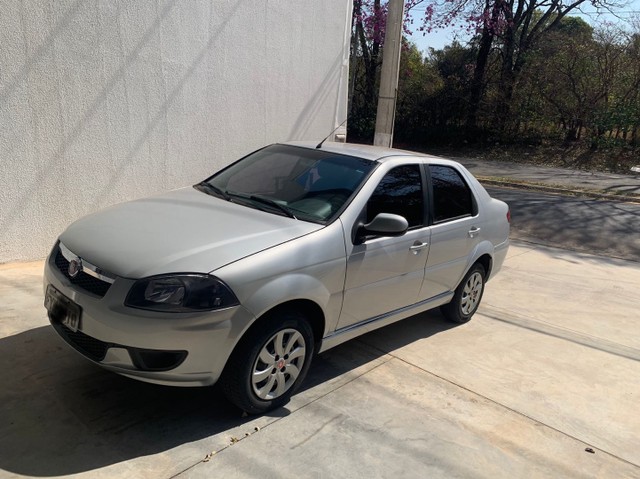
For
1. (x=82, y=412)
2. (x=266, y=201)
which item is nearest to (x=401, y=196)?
(x=266, y=201)

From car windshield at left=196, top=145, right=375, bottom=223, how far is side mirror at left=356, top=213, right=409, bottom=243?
22cm

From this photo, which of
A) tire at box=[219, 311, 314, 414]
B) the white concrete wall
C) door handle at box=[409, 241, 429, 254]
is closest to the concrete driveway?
tire at box=[219, 311, 314, 414]

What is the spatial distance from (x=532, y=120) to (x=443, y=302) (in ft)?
58.9

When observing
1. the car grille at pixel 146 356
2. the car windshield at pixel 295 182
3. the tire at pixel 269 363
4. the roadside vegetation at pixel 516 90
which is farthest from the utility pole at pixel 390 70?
the roadside vegetation at pixel 516 90

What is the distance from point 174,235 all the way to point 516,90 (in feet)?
66.9

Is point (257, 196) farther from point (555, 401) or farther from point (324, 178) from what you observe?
point (555, 401)

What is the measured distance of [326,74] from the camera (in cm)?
853

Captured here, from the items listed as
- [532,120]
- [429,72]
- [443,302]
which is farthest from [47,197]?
[429,72]

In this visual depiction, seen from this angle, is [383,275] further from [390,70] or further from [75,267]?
[390,70]

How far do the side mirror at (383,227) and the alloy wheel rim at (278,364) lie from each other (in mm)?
809

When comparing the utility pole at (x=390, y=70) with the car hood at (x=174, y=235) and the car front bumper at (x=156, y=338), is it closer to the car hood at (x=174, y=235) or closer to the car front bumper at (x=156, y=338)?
the car hood at (x=174, y=235)

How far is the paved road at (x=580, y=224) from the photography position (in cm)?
879

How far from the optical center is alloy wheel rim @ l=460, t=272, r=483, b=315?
5.02 m

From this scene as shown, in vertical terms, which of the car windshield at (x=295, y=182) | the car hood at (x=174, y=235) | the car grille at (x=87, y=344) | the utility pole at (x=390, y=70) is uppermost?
the utility pole at (x=390, y=70)
